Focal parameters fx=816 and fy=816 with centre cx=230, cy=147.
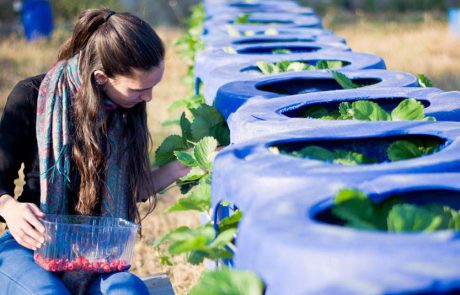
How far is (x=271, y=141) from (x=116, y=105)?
2.88 feet

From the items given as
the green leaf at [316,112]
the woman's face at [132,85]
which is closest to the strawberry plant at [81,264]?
the woman's face at [132,85]

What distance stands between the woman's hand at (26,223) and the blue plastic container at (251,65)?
30.3 inches

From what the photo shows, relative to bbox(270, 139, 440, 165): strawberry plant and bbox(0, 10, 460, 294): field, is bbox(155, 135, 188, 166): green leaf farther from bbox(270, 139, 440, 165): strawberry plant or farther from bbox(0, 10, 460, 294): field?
bbox(0, 10, 460, 294): field

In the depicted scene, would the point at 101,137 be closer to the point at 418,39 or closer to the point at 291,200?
the point at 291,200

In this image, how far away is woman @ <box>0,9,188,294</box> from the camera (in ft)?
7.58

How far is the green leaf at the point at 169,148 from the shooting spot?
263cm

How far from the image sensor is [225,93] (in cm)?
244

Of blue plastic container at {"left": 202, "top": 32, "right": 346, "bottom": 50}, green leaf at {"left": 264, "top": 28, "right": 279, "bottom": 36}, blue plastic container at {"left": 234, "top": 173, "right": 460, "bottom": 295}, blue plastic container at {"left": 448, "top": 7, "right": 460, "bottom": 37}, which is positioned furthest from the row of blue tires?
blue plastic container at {"left": 448, "top": 7, "right": 460, "bottom": 37}

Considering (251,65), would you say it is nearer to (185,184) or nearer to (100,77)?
(185,184)

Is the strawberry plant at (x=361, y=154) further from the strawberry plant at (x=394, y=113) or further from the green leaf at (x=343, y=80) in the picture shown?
the green leaf at (x=343, y=80)

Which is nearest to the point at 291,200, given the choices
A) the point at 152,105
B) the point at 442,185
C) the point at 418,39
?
the point at 442,185

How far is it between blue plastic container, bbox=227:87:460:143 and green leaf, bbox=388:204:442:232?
577 millimetres

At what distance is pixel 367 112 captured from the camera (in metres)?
2.06

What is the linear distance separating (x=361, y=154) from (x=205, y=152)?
1.60ft
